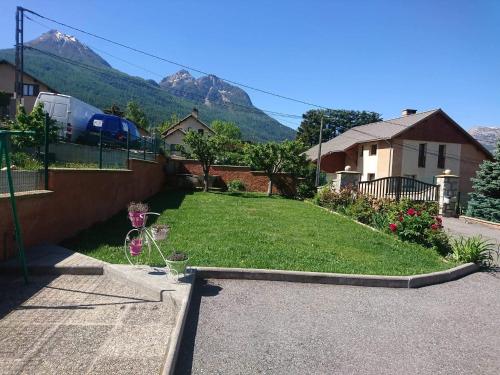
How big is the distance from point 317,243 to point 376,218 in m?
3.55

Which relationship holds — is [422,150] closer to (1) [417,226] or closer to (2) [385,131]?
(2) [385,131]

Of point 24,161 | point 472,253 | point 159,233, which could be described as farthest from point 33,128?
point 472,253

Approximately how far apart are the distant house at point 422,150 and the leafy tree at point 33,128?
911 inches

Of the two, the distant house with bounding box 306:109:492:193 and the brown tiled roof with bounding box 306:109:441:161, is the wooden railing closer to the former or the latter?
the brown tiled roof with bounding box 306:109:441:161

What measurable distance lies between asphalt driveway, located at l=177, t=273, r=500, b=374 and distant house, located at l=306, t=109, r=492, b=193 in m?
24.8

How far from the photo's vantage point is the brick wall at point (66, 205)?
643 centimetres

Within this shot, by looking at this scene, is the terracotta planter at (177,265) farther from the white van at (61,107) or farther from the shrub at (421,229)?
the white van at (61,107)

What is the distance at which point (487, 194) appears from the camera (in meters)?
19.4

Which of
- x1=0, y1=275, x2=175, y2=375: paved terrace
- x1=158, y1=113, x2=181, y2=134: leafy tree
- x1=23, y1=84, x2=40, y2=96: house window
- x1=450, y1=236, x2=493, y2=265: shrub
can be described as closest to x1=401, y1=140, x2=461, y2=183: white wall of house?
x1=450, y1=236, x2=493, y2=265: shrub

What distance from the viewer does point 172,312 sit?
4879mm

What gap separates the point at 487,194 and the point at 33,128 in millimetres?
19361

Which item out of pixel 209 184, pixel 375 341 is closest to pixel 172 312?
pixel 375 341

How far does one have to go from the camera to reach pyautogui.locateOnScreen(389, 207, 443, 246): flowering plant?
9.56 m

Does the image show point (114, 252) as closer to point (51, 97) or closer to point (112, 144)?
point (112, 144)
